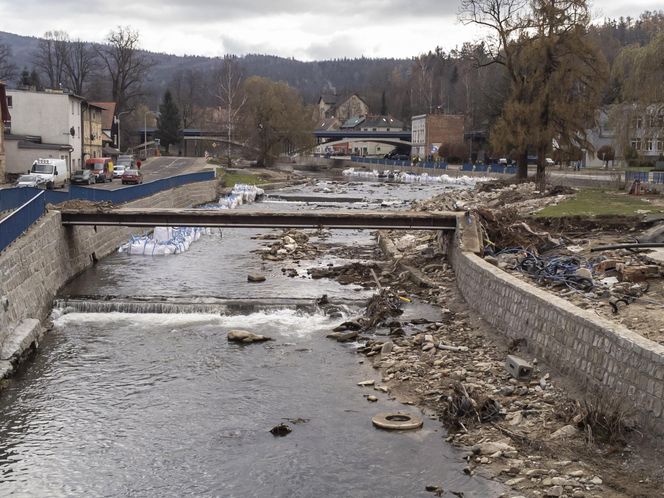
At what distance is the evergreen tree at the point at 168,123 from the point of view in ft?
409

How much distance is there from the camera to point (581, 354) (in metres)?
14.2

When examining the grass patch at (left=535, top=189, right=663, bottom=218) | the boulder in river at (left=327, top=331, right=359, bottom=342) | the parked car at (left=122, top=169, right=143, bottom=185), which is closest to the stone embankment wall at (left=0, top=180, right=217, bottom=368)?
the boulder in river at (left=327, top=331, right=359, bottom=342)

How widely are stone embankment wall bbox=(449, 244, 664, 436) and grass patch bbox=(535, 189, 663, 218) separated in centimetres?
1379

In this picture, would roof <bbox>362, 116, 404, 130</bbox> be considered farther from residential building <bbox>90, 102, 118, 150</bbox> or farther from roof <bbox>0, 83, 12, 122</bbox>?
roof <bbox>0, 83, 12, 122</bbox>

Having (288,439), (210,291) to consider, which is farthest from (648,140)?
(288,439)

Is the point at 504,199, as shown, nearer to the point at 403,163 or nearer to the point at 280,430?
the point at 280,430

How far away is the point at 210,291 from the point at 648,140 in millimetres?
26375

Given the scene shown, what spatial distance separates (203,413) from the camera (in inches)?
599

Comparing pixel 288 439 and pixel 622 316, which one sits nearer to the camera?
pixel 288 439

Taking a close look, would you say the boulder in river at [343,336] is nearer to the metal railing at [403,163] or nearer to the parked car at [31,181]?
the parked car at [31,181]

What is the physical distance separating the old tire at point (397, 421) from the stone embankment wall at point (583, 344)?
319cm

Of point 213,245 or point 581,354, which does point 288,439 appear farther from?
point 213,245

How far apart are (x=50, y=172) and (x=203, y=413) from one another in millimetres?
38472

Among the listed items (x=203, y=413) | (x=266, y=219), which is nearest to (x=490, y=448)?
(x=203, y=413)
